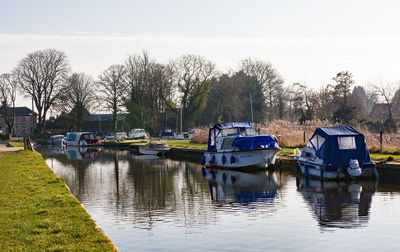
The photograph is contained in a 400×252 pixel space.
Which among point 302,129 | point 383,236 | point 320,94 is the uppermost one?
point 320,94

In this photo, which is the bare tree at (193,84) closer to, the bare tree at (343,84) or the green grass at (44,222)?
the bare tree at (343,84)

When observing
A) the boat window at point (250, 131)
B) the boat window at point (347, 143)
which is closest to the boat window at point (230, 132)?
the boat window at point (250, 131)

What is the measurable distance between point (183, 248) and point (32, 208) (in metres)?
5.23

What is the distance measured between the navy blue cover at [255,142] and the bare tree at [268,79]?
5591 centimetres

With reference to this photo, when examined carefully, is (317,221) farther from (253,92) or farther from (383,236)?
(253,92)

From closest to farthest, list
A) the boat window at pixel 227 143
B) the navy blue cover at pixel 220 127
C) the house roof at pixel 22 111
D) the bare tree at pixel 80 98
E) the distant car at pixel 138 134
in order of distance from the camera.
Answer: the boat window at pixel 227 143 → the navy blue cover at pixel 220 127 → the distant car at pixel 138 134 → the bare tree at pixel 80 98 → the house roof at pixel 22 111

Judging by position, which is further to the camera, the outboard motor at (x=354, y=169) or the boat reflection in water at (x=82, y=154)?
the boat reflection in water at (x=82, y=154)

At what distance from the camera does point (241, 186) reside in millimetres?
24078

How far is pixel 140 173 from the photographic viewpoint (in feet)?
105

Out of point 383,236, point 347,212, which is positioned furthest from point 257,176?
point 383,236

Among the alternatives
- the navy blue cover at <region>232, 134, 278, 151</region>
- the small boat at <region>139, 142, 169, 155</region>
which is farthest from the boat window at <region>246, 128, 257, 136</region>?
the small boat at <region>139, 142, 169, 155</region>

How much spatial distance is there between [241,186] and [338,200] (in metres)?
6.42

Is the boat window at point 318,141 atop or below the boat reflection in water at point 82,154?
atop

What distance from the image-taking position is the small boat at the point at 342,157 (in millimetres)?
23438
